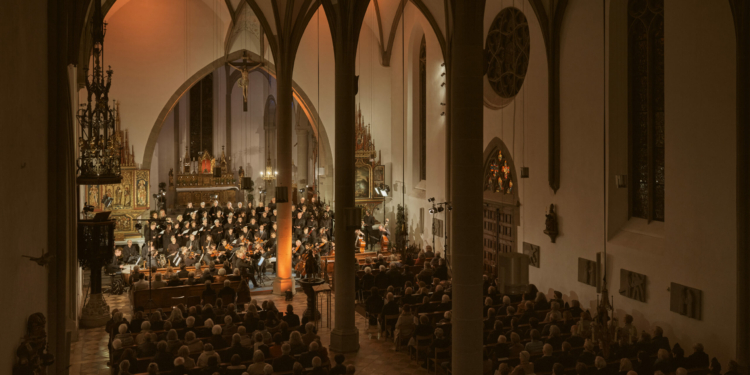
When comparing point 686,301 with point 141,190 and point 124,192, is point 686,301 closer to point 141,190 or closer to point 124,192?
point 141,190

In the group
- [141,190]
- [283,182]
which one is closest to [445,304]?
[283,182]

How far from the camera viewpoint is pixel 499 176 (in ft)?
58.9

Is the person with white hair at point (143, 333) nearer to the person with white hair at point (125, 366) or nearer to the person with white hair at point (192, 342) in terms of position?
the person with white hair at point (192, 342)

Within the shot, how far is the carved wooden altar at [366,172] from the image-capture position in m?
24.9

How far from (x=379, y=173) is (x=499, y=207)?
8.41 m

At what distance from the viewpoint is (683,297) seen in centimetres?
1120

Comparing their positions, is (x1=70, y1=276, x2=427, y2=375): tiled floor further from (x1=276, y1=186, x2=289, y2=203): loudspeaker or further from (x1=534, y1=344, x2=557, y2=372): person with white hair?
(x1=276, y1=186, x2=289, y2=203): loudspeaker

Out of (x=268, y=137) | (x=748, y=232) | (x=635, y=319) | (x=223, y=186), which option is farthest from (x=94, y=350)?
(x=268, y=137)

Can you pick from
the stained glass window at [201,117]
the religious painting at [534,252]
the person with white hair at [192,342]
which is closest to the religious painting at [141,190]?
the stained glass window at [201,117]

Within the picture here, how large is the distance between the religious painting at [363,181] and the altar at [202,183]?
8159mm

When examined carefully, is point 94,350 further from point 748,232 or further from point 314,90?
point 314,90

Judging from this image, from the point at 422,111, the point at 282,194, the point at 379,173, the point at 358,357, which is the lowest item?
the point at 358,357

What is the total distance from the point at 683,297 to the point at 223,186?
24055 mm

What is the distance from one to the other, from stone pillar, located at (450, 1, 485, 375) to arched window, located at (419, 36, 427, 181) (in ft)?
46.2
